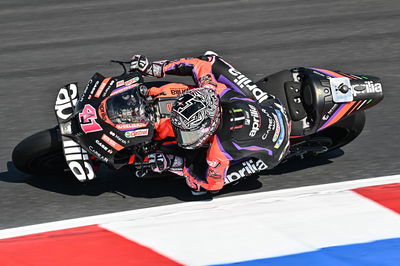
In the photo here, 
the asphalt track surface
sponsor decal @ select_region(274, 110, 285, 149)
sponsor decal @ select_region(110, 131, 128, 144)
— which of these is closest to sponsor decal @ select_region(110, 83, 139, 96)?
sponsor decal @ select_region(110, 131, 128, 144)

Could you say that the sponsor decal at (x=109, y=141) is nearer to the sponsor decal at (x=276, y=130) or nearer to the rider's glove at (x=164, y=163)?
the rider's glove at (x=164, y=163)

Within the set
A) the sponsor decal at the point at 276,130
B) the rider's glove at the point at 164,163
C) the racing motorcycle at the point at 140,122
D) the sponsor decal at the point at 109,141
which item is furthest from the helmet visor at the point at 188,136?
the sponsor decal at the point at 276,130

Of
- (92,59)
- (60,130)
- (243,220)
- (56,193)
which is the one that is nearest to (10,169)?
(56,193)

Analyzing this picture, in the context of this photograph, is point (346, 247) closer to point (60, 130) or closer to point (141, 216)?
point (141, 216)

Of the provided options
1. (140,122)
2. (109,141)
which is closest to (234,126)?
(140,122)

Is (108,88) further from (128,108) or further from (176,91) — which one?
(176,91)

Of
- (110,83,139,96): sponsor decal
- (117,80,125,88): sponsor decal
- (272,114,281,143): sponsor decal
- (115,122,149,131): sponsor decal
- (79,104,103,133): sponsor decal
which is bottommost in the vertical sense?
(272,114,281,143): sponsor decal

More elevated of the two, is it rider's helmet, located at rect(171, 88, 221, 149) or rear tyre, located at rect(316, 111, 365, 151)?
rider's helmet, located at rect(171, 88, 221, 149)

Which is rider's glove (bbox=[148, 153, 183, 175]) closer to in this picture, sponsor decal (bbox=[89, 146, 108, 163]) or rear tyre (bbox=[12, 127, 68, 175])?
sponsor decal (bbox=[89, 146, 108, 163])

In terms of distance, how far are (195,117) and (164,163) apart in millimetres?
627

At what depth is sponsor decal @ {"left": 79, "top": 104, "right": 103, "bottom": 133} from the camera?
5.77 metres

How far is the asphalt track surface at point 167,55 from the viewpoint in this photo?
6.51 meters

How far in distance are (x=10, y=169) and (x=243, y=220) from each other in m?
2.44

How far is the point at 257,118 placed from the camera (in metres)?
6.19
